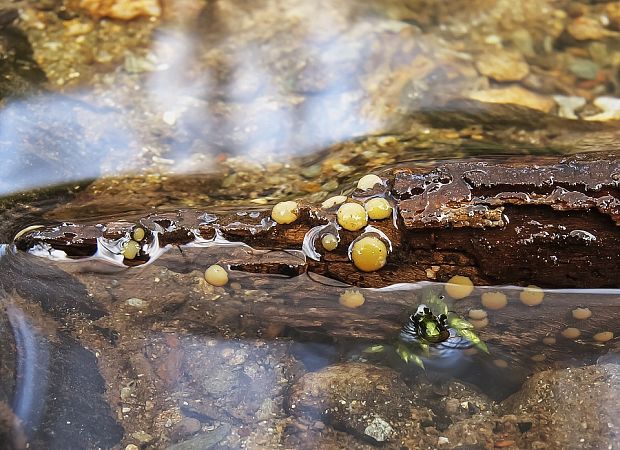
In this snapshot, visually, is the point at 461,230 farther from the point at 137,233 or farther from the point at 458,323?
the point at 137,233

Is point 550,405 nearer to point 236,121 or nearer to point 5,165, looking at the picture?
point 236,121

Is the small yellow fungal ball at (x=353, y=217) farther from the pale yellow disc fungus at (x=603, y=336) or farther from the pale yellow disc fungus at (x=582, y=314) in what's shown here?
the pale yellow disc fungus at (x=603, y=336)

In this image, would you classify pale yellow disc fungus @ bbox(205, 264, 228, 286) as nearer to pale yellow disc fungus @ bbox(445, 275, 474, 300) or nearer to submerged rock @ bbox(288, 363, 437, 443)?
submerged rock @ bbox(288, 363, 437, 443)

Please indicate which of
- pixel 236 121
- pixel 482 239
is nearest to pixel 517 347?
pixel 482 239

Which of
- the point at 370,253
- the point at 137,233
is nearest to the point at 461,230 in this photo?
the point at 370,253

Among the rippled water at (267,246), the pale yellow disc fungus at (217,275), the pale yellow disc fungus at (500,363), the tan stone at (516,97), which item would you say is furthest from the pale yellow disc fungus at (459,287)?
the tan stone at (516,97)

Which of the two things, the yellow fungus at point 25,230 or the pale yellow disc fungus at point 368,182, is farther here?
the yellow fungus at point 25,230

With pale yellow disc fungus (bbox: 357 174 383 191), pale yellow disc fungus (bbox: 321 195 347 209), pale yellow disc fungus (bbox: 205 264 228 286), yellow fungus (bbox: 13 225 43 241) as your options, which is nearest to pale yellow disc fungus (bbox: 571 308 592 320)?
pale yellow disc fungus (bbox: 357 174 383 191)
